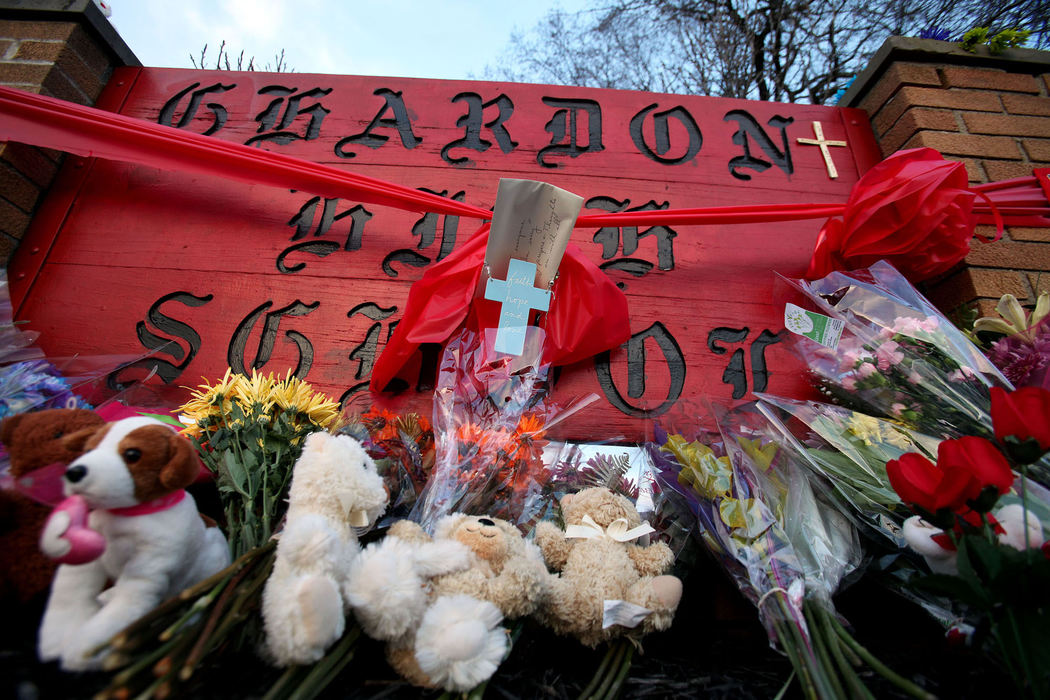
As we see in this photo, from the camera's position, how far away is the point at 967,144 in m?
1.82

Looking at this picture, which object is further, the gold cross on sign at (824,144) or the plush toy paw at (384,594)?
the gold cross on sign at (824,144)

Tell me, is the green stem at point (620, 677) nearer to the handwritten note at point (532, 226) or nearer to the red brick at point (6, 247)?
the handwritten note at point (532, 226)

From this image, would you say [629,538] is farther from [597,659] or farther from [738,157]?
[738,157]

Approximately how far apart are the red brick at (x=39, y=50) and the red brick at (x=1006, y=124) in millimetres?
3185

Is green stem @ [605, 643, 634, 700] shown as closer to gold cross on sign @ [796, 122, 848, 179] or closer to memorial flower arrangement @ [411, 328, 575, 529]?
memorial flower arrangement @ [411, 328, 575, 529]

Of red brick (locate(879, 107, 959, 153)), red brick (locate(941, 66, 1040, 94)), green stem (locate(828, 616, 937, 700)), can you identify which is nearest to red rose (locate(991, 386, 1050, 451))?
green stem (locate(828, 616, 937, 700))

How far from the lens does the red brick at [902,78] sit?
1.93 m

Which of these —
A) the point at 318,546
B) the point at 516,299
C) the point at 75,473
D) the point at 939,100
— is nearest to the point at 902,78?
the point at 939,100

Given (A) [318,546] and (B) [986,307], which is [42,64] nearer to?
(A) [318,546]

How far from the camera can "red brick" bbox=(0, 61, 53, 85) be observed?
1740 millimetres

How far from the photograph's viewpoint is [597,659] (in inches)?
40.9

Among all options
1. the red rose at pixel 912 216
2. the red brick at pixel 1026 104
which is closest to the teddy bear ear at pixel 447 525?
the red rose at pixel 912 216

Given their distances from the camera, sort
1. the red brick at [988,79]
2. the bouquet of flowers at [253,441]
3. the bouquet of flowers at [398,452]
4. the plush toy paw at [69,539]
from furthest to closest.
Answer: the red brick at [988,79] < the bouquet of flowers at [398,452] < the bouquet of flowers at [253,441] < the plush toy paw at [69,539]

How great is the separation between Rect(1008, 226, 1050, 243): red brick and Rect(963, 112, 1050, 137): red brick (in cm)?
39
